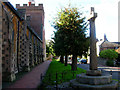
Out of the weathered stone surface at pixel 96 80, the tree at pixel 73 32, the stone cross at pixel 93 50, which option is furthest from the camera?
the tree at pixel 73 32

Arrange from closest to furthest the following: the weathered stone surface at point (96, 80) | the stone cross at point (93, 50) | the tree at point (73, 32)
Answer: the weathered stone surface at point (96, 80), the stone cross at point (93, 50), the tree at point (73, 32)

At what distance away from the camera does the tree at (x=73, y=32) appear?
1608 cm

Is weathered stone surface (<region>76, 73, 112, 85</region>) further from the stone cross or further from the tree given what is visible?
the tree

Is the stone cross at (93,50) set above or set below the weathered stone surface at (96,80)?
above

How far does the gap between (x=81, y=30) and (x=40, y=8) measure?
29.6 m

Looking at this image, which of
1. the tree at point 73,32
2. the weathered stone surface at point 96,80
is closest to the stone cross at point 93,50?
the weathered stone surface at point 96,80

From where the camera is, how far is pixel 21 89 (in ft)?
25.0

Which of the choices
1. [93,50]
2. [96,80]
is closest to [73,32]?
[93,50]

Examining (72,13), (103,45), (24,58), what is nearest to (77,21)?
(72,13)

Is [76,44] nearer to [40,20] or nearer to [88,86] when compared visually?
[88,86]

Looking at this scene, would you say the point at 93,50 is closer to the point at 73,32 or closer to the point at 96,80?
the point at 96,80

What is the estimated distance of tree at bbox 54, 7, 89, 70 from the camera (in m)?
16.1

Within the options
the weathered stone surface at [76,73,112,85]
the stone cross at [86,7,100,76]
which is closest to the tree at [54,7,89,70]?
the stone cross at [86,7,100,76]

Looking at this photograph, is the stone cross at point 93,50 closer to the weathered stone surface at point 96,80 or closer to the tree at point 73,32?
the weathered stone surface at point 96,80
